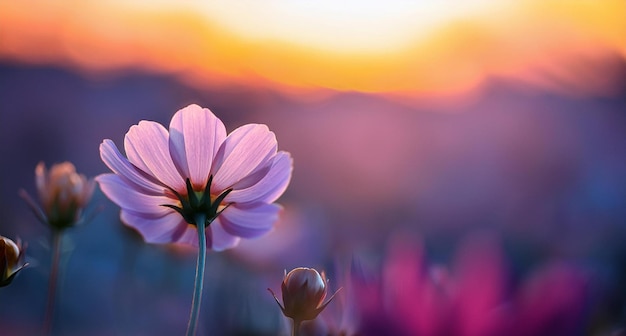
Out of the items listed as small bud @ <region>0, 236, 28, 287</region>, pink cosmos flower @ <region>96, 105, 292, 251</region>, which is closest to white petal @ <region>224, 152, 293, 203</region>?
pink cosmos flower @ <region>96, 105, 292, 251</region>

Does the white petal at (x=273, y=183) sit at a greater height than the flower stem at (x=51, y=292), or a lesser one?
greater

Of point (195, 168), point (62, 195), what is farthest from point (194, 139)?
point (62, 195)

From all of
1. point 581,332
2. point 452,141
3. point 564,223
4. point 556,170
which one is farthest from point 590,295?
point 452,141

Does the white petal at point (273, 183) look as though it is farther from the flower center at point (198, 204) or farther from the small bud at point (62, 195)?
the small bud at point (62, 195)

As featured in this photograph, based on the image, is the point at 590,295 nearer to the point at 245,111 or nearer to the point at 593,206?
the point at 593,206

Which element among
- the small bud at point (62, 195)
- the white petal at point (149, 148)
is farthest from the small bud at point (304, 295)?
the small bud at point (62, 195)

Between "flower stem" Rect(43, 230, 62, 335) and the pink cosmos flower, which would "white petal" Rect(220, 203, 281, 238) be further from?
"flower stem" Rect(43, 230, 62, 335)

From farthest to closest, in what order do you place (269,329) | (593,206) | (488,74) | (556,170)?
(488,74) < (556,170) < (593,206) < (269,329)
